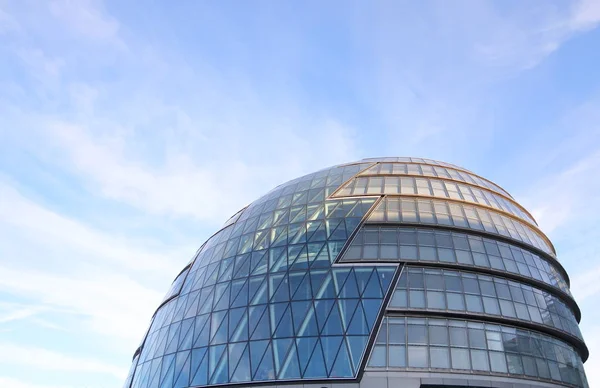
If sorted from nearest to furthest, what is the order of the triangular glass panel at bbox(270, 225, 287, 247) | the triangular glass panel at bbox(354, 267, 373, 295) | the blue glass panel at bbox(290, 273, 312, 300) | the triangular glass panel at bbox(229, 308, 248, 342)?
1. the triangular glass panel at bbox(354, 267, 373, 295)
2. the blue glass panel at bbox(290, 273, 312, 300)
3. the triangular glass panel at bbox(229, 308, 248, 342)
4. the triangular glass panel at bbox(270, 225, 287, 247)

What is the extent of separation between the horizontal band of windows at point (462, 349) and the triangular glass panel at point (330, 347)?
6.55ft

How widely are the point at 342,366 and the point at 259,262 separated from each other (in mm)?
11171

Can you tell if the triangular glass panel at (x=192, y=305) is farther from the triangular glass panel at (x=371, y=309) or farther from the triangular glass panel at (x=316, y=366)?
the triangular glass panel at (x=371, y=309)

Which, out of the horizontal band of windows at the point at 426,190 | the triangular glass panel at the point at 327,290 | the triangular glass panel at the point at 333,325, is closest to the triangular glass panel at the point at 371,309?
the triangular glass panel at the point at 333,325

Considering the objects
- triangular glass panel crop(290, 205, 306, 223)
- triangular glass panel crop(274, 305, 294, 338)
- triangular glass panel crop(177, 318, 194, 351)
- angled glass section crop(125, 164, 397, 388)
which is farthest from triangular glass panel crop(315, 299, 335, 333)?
triangular glass panel crop(177, 318, 194, 351)

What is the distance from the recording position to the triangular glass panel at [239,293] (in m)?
33.9

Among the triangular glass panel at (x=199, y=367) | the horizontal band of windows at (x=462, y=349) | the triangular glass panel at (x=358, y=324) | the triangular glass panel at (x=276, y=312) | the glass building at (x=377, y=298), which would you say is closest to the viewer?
the horizontal band of windows at (x=462, y=349)

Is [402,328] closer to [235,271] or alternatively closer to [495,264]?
[495,264]

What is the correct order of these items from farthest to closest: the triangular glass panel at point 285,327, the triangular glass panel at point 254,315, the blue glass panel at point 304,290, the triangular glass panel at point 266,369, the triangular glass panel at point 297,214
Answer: the triangular glass panel at point 297,214, the triangular glass panel at point 254,315, the blue glass panel at point 304,290, the triangular glass panel at point 285,327, the triangular glass panel at point 266,369

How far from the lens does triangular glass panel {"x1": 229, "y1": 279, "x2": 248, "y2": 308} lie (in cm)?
3388

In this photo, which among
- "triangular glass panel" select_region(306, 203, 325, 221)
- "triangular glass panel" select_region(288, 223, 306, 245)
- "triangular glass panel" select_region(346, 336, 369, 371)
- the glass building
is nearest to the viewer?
"triangular glass panel" select_region(346, 336, 369, 371)

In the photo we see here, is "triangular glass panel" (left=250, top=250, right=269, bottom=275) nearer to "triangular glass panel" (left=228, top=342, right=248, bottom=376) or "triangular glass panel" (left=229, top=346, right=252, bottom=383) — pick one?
"triangular glass panel" (left=228, top=342, right=248, bottom=376)

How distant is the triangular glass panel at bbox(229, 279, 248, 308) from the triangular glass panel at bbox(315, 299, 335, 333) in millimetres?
5731

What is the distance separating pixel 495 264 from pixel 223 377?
63.4ft
